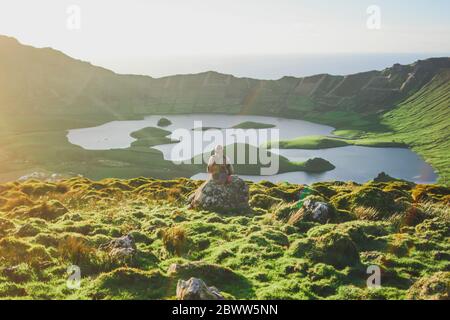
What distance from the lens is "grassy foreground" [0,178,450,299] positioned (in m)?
16.9

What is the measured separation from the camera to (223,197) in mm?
32875

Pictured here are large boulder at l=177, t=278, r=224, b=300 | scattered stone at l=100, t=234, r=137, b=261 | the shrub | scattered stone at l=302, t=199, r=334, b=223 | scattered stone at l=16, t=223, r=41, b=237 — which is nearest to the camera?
large boulder at l=177, t=278, r=224, b=300

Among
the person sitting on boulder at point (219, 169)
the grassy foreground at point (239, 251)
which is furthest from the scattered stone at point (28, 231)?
the person sitting on boulder at point (219, 169)

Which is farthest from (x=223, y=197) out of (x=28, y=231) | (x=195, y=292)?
(x=195, y=292)

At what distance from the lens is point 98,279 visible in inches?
679

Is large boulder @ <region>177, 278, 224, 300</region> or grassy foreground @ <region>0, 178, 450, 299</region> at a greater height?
large boulder @ <region>177, 278, 224, 300</region>

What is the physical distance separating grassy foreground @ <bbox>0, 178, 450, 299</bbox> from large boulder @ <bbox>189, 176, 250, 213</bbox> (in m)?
1.32

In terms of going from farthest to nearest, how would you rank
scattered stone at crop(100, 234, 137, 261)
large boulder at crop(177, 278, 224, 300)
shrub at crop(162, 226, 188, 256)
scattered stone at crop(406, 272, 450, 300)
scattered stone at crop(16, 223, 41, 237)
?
scattered stone at crop(16, 223, 41, 237) → shrub at crop(162, 226, 188, 256) → scattered stone at crop(100, 234, 137, 261) → scattered stone at crop(406, 272, 450, 300) → large boulder at crop(177, 278, 224, 300)

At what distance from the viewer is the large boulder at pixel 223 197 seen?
3266 centimetres

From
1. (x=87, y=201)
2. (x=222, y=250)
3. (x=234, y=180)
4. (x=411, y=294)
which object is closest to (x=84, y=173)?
(x=87, y=201)

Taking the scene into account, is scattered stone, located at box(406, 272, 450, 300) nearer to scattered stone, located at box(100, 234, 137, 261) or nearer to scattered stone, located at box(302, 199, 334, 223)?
scattered stone, located at box(302, 199, 334, 223)

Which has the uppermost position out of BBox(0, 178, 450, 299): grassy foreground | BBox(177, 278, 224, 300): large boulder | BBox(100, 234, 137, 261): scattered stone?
BBox(177, 278, 224, 300): large boulder

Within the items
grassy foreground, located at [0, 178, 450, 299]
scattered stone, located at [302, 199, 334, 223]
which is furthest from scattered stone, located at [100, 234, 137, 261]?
scattered stone, located at [302, 199, 334, 223]
